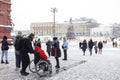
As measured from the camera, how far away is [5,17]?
38.1 metres

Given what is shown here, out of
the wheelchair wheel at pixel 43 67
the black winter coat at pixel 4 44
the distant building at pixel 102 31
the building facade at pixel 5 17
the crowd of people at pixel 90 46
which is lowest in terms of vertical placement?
the distant building at pixel 102 31

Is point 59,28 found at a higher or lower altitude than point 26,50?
lower

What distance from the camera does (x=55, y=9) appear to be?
2832 inches

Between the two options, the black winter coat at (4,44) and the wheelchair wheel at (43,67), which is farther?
the black winter coat at (4,44)

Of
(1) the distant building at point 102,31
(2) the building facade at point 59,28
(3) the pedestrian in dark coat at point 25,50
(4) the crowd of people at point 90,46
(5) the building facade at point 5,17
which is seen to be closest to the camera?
(3) the pedestrian in dark coat at point 25,50

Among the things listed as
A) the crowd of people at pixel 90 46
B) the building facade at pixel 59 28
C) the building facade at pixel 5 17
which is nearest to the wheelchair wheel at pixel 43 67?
the crowd of people at pixel 90 46

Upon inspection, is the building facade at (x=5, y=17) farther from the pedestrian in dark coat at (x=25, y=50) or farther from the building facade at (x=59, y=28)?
the building facade at (x=59, y=28)

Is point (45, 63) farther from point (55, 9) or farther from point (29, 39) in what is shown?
point (55, 9)

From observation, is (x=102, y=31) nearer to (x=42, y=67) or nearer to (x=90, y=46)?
(x=90, y=46)

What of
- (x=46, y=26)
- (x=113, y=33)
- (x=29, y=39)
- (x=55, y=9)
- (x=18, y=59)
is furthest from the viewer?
(x=113, y=33)

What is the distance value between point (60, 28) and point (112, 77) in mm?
155302

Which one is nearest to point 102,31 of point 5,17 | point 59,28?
point 59,28

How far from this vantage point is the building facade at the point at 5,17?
3734 centimetres

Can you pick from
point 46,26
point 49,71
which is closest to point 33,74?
point 49,71
